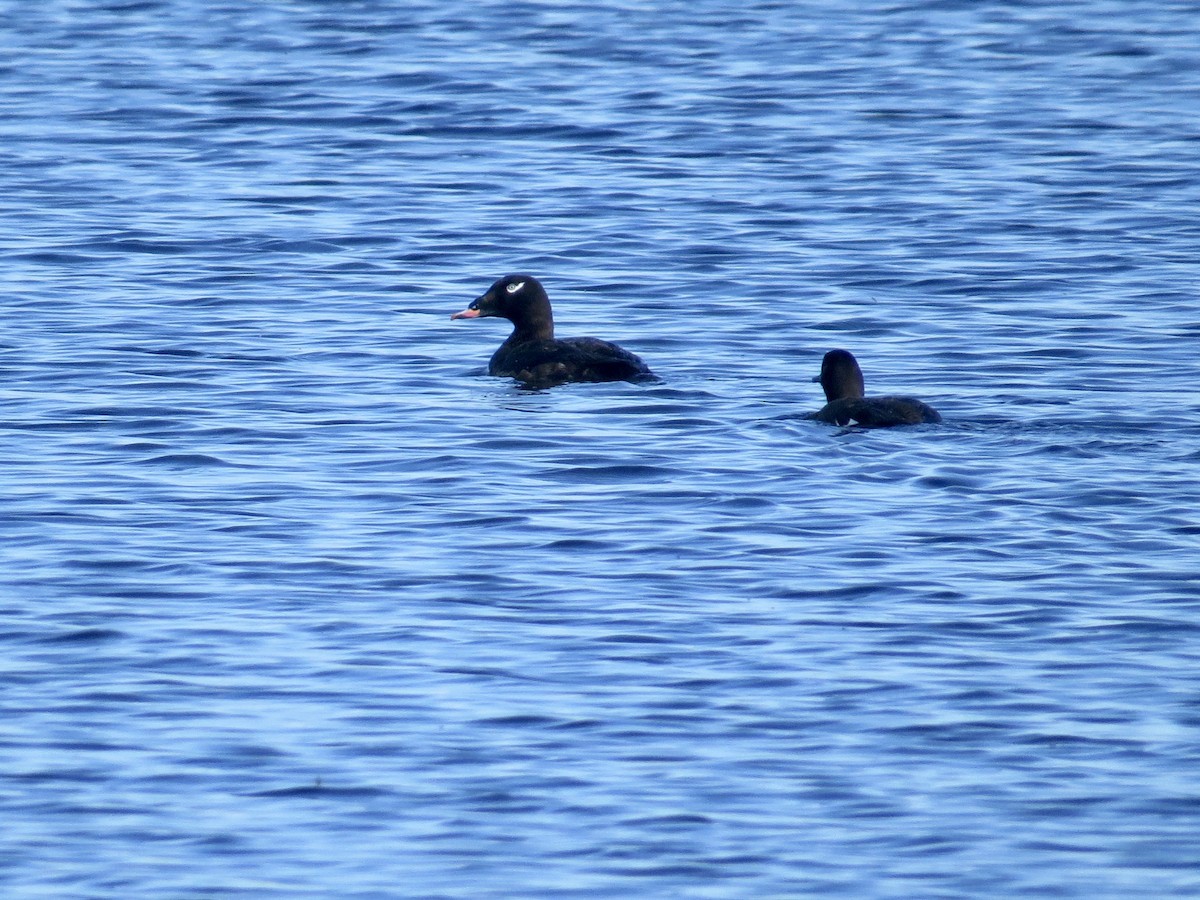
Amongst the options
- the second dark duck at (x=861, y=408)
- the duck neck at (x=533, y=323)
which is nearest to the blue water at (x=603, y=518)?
the second dark duck at (x=861, y=408)

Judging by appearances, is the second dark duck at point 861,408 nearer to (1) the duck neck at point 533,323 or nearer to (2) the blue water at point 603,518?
(2) the blue water at point 603,518

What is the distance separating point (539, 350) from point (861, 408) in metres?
2.99

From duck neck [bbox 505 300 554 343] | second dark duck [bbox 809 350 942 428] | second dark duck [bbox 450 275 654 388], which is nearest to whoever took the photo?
second dark duck [bbox 809 350 942 428]

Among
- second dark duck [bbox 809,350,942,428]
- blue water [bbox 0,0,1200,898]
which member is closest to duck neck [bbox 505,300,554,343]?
blue water [bbox 0,0,1200,898]

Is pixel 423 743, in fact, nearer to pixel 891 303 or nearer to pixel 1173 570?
pixel 1173 570

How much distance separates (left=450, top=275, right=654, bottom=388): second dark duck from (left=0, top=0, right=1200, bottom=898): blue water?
20cm

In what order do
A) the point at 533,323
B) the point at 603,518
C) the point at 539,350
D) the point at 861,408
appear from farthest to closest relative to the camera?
the point at 533,323 < the point at 539,350 < the point at 861,408 < the point at 603,518

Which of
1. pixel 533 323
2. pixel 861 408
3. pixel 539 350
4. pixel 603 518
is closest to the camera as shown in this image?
pixel 603 518

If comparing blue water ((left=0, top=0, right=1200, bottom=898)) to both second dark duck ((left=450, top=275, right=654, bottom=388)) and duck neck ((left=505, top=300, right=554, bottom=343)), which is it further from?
duck neck ((left=505, top=300, right=554, bottom=343))

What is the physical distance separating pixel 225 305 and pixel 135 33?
57.3ft

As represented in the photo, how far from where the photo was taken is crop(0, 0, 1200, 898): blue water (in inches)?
335

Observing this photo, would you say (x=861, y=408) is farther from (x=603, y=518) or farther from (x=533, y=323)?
(x=533, y=323)

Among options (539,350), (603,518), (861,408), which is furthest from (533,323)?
(603,518)

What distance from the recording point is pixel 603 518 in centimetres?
1255
